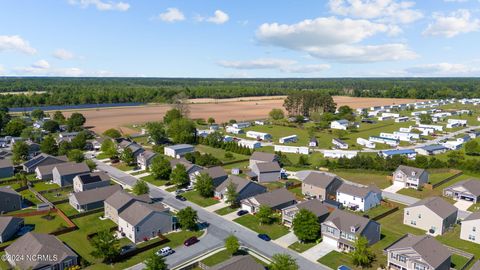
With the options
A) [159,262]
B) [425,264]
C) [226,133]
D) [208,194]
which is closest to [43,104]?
[226,133]

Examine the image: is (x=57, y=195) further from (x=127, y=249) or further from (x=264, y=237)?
(x=264, y=237)

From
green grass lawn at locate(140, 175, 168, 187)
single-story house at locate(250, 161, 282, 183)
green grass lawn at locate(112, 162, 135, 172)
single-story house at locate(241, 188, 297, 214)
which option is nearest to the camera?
single-story house at locate(241, 188, 297, 214)

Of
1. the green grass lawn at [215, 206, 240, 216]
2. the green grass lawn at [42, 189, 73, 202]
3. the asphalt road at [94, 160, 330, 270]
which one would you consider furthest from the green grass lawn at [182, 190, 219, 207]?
the green grass lawn at [42, 189, 73, 202]

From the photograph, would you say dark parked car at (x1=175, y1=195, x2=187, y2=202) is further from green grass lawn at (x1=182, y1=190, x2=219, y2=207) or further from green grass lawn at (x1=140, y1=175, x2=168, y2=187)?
green grass lawn at (x1=140, y1=175, x2=168, y2=187)

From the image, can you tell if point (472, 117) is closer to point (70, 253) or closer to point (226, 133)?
point (226, 133)

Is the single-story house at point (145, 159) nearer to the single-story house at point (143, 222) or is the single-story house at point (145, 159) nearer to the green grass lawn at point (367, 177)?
the single-story house at point (143, 222)

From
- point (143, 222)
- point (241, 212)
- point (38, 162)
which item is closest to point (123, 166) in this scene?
point (38, 162)

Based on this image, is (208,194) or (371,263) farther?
(208,194)
